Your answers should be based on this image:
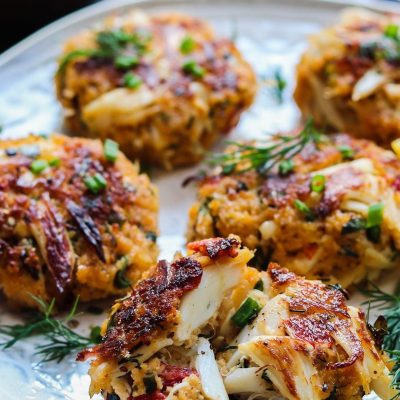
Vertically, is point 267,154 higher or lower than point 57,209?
lower

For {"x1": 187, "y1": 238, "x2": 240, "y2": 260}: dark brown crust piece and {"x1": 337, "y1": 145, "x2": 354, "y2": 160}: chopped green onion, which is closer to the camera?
{"x1": 187, "y1": 238, "x2": 240, "y2": 260}: dark brown crust piece

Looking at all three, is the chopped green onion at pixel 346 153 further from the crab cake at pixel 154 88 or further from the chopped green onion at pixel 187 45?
the chopped green onion at pixel 187 45

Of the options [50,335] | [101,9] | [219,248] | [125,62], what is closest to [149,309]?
[219,248]

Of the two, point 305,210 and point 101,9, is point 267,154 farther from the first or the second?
point 101,9

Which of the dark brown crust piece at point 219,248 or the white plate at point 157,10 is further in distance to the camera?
the white plate at point 157,10

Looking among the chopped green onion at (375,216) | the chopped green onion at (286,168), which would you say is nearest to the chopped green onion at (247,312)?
the chopped green onion at (375,216)

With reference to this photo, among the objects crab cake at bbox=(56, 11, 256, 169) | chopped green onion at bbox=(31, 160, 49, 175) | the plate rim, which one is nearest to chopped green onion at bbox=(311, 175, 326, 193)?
crab cake at bbox=(56, 11, 256, 169)

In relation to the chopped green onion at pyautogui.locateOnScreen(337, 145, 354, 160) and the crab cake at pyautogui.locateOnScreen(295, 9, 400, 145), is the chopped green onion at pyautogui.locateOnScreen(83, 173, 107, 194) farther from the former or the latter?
the crab cake at pyautogui.locateOnScreen(295, 9, 400, 145)
